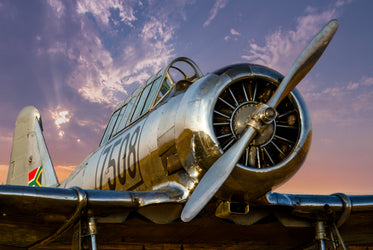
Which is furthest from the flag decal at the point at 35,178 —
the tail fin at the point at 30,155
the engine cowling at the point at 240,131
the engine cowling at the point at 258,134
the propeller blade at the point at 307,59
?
the propeller blade at the point at 307,59

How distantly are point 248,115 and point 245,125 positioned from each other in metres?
0.12

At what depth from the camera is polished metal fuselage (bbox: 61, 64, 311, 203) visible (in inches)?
174

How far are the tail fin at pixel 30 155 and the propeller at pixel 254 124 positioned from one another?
7345 millimetres

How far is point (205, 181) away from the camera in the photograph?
4195mm

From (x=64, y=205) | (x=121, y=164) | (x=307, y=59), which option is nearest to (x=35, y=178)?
(x=121, y=164)

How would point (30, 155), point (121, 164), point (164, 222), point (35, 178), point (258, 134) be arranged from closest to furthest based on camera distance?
point (258, 134)
point (164, 222)
point (121, 164)
point (35, 178)
point (30, 155)

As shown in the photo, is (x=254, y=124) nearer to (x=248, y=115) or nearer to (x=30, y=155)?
(x=248, y=115)

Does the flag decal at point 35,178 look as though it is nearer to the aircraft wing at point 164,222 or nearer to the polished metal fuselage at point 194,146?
the aircraft wing at point 164,222

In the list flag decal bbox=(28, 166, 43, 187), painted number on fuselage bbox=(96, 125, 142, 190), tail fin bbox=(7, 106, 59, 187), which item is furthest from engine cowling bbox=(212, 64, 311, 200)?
flag decal bbox=(28, 166, 43, 187)

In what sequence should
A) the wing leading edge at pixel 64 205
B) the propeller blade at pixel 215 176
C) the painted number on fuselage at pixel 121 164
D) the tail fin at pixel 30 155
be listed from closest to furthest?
the propeller blade at pixel 215 176
the wing leading edge at pixel 64 205
the painted number on fuselage at pixel 121 164
the tail fin at pixel 30 155

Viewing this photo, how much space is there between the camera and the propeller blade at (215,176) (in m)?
4.05

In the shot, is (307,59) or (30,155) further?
(30,155)

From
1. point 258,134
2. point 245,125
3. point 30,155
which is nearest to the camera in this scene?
point 258,134

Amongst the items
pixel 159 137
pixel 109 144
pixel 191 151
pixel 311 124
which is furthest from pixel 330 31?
pixel 109 144
